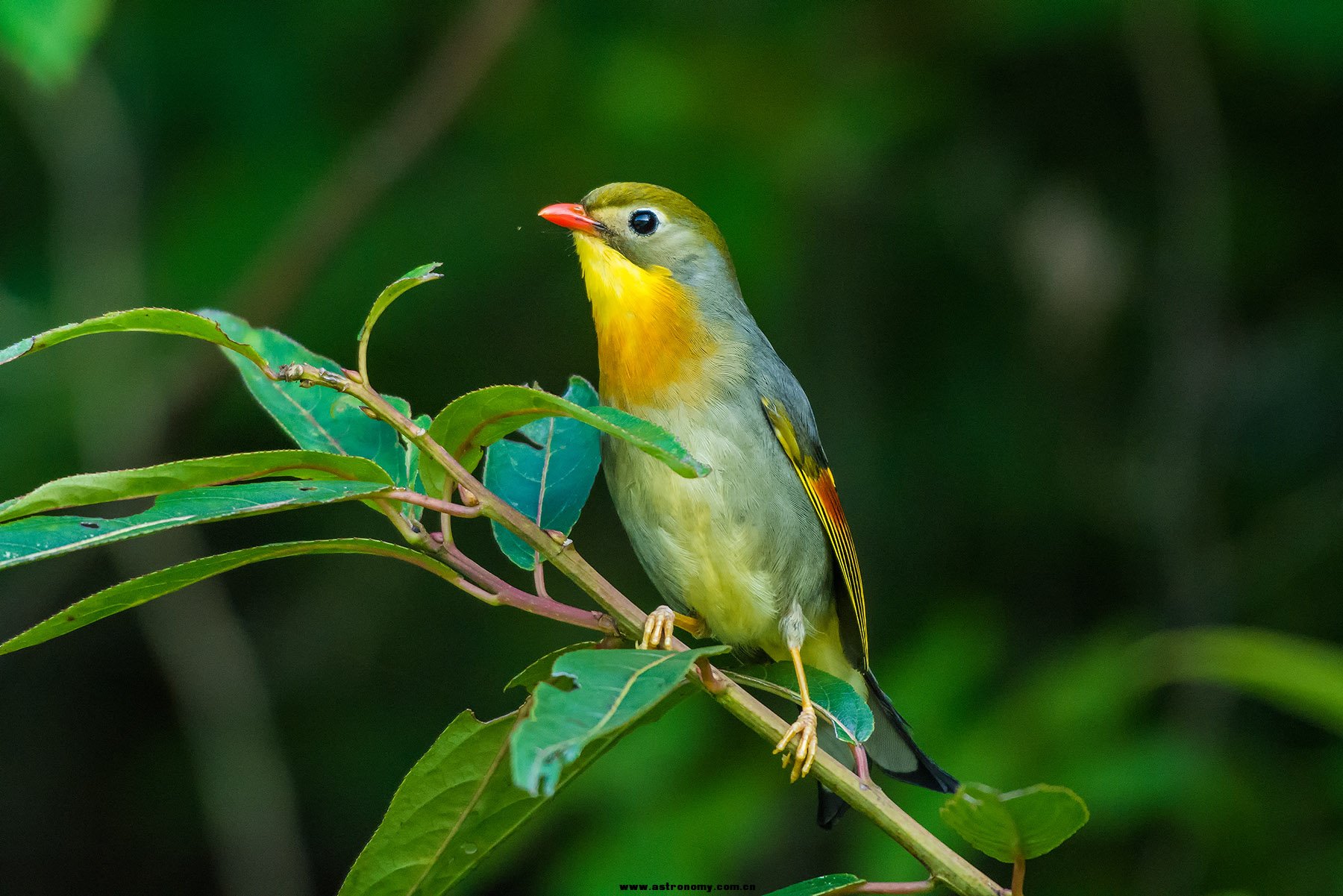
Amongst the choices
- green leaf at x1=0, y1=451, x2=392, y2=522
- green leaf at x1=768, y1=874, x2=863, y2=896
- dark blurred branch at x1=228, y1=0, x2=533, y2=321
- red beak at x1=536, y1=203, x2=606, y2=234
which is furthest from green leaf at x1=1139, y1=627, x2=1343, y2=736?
dark blurred branch at x1=228, y1=0, x2=533, y2=321

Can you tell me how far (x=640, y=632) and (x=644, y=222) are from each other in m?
1.62

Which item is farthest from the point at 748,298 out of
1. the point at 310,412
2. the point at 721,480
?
the point at 310,412

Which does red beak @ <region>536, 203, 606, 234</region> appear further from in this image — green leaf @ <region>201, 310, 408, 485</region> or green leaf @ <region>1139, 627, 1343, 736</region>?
green leaf @ <region>1139, 627, 1343, 736</region>

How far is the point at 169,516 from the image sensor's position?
1.51m

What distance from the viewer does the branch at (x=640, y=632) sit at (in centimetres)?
157

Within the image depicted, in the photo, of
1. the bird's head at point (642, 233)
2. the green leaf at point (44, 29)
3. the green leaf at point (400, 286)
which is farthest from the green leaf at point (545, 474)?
the green leaf at point (44, 29)

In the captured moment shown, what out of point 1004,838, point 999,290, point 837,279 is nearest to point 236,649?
point 837,279

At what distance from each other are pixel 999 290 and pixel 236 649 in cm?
344

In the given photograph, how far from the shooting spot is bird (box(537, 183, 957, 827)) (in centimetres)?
272

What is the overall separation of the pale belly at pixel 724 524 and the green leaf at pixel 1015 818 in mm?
1096

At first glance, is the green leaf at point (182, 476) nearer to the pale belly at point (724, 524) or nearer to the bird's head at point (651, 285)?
the pale belly at point (724, 524)

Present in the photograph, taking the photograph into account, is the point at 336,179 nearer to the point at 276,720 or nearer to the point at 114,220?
the point at 114,220

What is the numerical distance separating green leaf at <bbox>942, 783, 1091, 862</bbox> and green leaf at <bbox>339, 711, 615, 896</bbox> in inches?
18.9

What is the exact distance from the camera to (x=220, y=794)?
491cm
